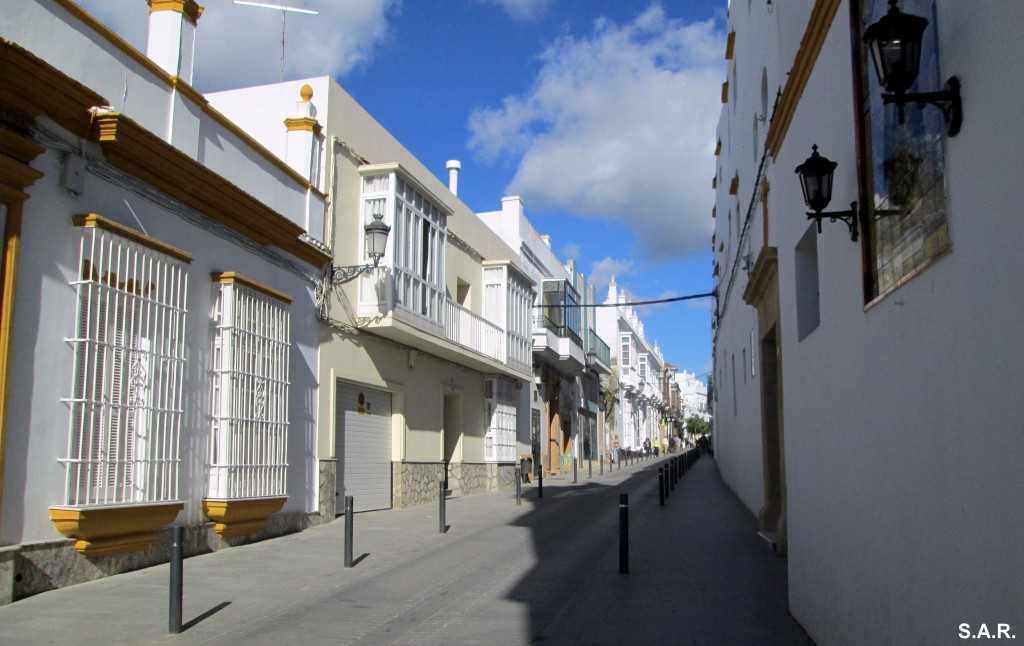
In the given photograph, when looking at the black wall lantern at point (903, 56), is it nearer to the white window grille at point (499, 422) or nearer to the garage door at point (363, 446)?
the garage door at point (363, 446)


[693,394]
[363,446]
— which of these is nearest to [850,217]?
[363,446]

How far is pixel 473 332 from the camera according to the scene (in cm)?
2122

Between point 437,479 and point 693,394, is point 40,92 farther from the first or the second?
point 693,394

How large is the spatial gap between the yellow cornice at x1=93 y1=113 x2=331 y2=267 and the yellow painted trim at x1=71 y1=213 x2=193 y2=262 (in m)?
0.76

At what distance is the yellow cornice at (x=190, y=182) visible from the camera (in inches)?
361

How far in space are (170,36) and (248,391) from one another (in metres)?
4.69

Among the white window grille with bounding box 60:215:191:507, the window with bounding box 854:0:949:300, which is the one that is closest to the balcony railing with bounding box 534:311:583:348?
the white window grille with bounding box 60:215:191:507

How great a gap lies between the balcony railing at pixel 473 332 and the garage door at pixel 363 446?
244 cm

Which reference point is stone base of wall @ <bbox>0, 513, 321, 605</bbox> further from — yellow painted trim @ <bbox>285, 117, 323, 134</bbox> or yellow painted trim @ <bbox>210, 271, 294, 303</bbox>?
yellow painted trim @ <bbox>285, 117, 323, 134</bbox>

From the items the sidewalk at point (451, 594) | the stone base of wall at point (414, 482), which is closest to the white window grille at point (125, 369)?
the sidewalk at point (451, 594)

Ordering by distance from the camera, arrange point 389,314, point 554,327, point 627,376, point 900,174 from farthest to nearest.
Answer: point 627,376 → point 554,327 → point 389,314 → point 900,174

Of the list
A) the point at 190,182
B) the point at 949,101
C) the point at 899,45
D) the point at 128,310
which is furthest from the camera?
the point at 190,182

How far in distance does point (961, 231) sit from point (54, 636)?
674cm

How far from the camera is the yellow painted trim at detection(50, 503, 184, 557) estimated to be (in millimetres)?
8290
